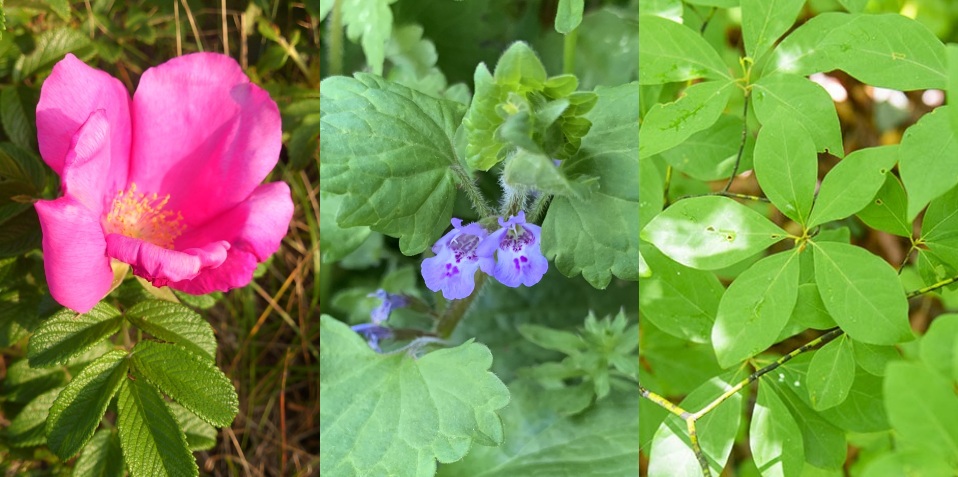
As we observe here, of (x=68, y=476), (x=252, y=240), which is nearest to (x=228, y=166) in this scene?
(x=252, y=240)

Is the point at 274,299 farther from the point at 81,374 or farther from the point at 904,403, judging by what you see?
the point at 904,403

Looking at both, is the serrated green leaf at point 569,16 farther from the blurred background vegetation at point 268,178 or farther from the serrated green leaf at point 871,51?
the blurred background vegetation at point 268,178

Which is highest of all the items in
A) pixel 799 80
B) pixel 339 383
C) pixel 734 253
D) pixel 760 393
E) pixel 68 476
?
pixel 799 80

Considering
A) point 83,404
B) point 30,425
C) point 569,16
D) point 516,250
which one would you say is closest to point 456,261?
point 516,250

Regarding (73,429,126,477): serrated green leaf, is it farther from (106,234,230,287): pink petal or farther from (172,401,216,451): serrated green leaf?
(106,234,230,287): pink petal

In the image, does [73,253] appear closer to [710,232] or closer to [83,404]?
[83,404]

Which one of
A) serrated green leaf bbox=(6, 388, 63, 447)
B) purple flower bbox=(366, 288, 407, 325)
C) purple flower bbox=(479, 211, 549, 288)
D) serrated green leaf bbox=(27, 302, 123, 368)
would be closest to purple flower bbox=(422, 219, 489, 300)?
purple flower bbox=(479, 211, 549, 288)

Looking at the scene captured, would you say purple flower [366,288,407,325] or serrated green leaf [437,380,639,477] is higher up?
purple flower [366,288,407,325]
